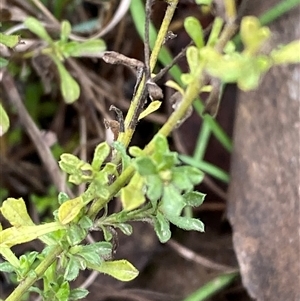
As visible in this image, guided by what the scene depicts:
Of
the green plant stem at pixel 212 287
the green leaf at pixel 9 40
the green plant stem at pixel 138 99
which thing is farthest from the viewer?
the green plant stem at pixel 212 287

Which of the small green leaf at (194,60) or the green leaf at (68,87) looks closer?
the small green leaf at (194,60)

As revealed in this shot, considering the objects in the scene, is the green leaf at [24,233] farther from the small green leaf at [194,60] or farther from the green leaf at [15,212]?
the small green leaf at [194,60]

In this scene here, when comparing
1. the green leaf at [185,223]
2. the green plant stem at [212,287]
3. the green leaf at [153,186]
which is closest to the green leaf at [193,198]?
the green leaf at [185,223]

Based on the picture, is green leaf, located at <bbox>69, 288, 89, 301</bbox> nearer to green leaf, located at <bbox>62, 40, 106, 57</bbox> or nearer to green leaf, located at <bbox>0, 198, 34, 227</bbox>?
green leaf, located at <bbox>0, 198, 34, 227</bbox>

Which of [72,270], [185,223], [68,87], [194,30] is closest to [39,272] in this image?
[72,270]

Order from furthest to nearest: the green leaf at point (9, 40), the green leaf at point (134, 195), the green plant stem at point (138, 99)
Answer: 1. the green leaf at point (9, 40)
2. the green plant stem at point (138, 99)
3. the green leaf at point (134, 195)

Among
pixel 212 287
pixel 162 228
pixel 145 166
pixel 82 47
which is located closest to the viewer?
pixel 145 166

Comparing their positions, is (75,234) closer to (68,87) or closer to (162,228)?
(162,228)
